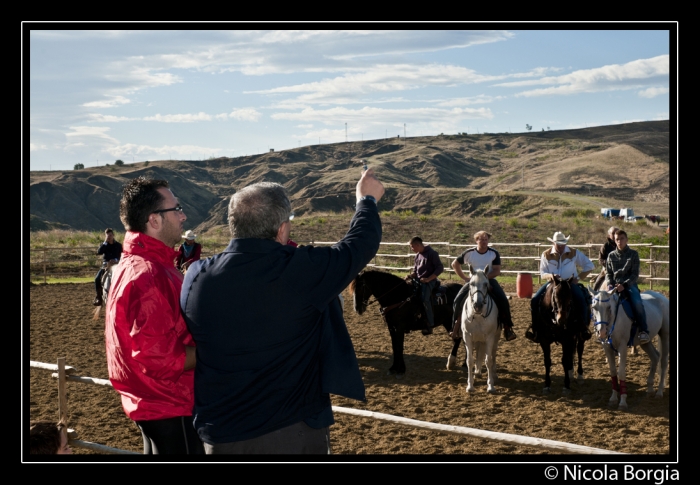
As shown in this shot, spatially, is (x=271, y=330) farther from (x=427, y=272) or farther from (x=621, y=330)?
(x=427, y=272)

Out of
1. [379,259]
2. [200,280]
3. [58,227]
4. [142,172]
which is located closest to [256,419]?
[200,280]

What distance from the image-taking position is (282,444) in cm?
256

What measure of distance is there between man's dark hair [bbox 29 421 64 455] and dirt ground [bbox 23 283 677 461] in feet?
2.11

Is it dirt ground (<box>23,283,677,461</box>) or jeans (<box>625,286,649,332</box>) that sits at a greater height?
jeans (<box>625,286,649,332</box>)

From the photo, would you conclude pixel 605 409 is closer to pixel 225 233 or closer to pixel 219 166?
pixel 225 233

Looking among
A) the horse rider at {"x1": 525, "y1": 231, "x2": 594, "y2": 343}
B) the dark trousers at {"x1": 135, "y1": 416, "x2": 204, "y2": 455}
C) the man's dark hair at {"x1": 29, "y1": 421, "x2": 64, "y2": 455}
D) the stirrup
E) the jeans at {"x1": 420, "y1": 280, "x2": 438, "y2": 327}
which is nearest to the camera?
the dark trousers at {"x1": 135, "y1": 416, "x2": 204, "y2": 455}

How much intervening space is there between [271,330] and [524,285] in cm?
1667

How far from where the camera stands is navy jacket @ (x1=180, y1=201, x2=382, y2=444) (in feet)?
8.09

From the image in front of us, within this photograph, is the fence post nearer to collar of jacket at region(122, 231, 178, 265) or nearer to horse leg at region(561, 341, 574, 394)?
collar of jacket at region(122, 231, 178, 265)

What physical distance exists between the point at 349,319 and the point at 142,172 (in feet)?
272

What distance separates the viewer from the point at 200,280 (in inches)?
101

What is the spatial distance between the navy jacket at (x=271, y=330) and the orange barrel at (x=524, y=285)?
16380 millimetres

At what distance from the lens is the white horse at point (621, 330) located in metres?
7.96

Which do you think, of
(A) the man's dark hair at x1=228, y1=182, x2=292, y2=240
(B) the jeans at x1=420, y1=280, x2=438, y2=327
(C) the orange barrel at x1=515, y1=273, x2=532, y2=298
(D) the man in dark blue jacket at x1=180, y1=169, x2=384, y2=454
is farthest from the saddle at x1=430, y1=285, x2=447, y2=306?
(C) the orange barrel at x1=515, y1=273, x2=532, y2=298
